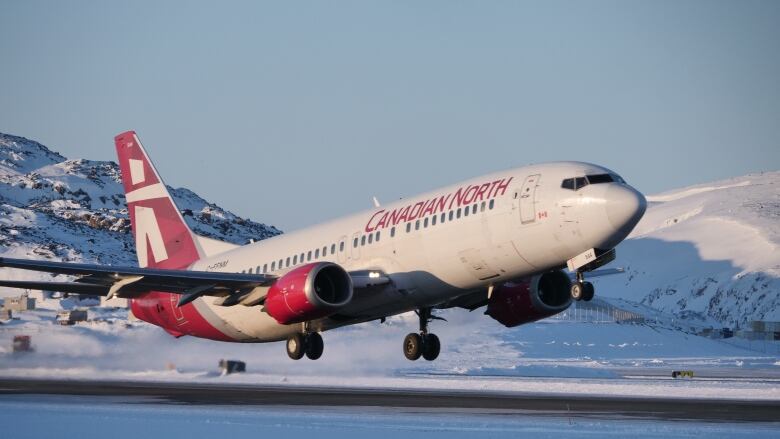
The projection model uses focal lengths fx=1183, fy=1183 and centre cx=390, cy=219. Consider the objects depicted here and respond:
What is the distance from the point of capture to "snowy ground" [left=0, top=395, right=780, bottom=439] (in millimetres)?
28242

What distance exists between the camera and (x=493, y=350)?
298 feet

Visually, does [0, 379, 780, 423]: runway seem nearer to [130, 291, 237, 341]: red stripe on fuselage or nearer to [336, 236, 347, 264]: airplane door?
[130, 291, 237, 341]: red stripe on fuselage

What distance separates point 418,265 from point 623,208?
26.5 ft

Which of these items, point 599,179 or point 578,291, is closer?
point 578,291

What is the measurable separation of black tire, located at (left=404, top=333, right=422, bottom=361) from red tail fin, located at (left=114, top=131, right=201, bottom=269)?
44.4ft

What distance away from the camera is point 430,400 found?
40.1 metres

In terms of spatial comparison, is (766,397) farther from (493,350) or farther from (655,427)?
(493,350)

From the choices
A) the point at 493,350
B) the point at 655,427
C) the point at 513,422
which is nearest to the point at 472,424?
the point at 513,422

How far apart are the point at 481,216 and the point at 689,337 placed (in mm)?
90034

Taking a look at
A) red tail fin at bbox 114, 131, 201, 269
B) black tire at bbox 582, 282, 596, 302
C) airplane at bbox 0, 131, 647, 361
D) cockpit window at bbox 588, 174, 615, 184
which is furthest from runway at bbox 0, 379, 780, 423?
cockpit window at bbox 588, 174, 615, 184

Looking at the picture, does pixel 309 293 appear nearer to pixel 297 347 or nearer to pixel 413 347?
pixel 297 347

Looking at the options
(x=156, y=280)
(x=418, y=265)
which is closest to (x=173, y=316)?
(x=156, y=280)

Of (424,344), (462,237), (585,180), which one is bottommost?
(424,344)

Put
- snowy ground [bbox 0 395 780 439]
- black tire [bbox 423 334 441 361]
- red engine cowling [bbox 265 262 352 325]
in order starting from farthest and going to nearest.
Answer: black tire [bbox 423 334 441 361]
red engine cowling [bbox 265 262 352 325]
snowy ground [bbox 0 395 780 439]
